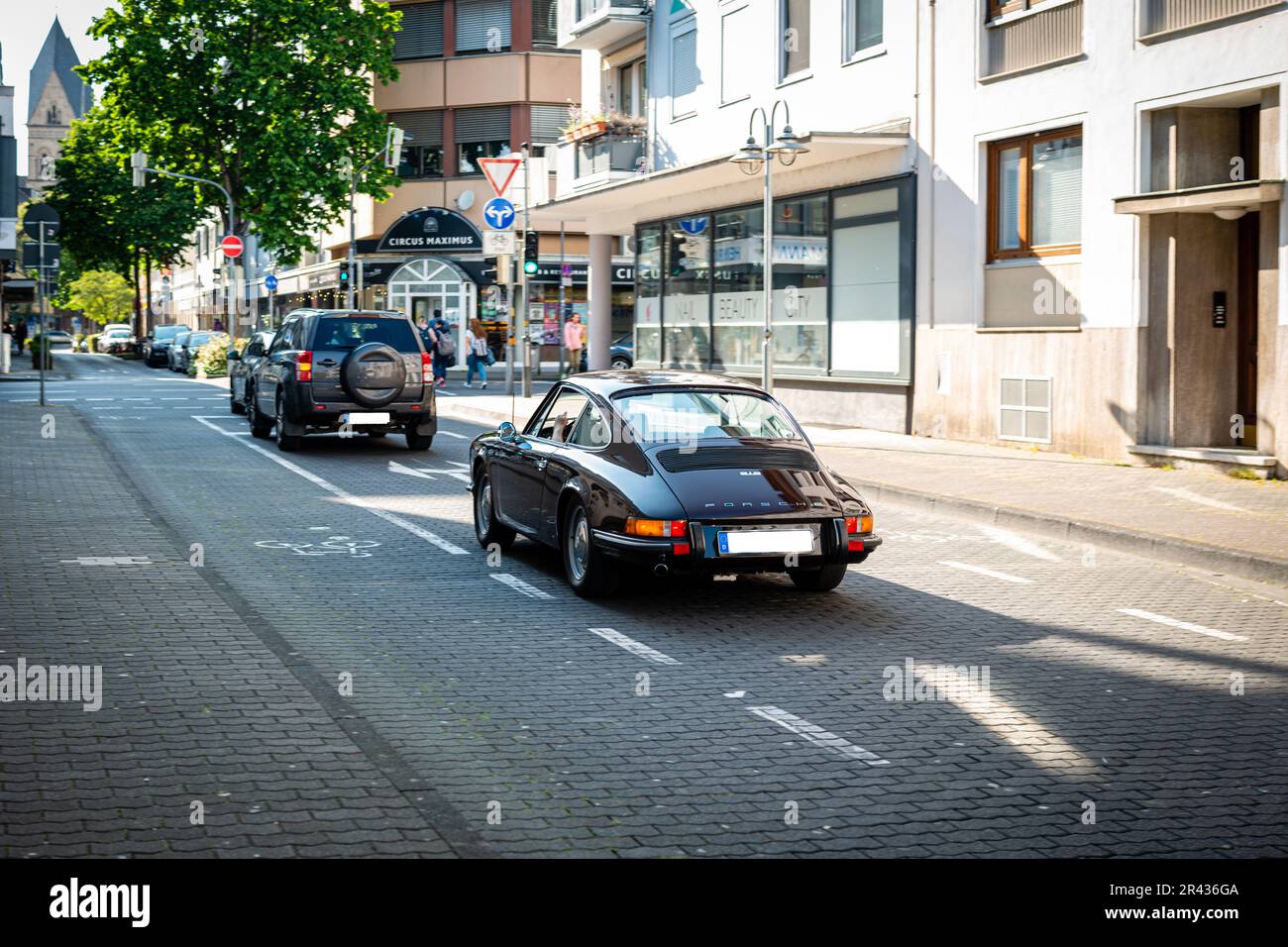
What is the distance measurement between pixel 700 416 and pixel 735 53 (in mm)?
18295

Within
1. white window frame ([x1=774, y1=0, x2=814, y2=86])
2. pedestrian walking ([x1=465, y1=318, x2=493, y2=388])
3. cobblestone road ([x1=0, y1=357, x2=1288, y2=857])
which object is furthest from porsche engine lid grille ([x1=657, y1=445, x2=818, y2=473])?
pedestrian walking ([x1=465, y1=318, x2=493, y2=388])

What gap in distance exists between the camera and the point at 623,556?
911 centimetres

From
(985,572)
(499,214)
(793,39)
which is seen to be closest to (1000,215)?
(793,39)

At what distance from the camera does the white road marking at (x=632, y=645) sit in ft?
26.4

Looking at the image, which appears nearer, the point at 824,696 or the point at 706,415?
the point at 824,696

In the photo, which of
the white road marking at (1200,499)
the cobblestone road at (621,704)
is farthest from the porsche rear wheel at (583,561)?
the white road marking at (1200,499)

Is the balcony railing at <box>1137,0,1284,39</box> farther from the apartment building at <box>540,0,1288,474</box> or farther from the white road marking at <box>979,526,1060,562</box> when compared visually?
the white road marking at <box>979,526,1060,562</box>

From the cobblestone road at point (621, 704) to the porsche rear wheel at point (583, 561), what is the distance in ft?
0.46

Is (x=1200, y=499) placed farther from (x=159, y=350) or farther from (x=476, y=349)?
(x=159, y=350)

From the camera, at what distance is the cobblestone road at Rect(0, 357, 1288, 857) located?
5.23 m

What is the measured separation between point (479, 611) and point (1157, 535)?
5585 mm
